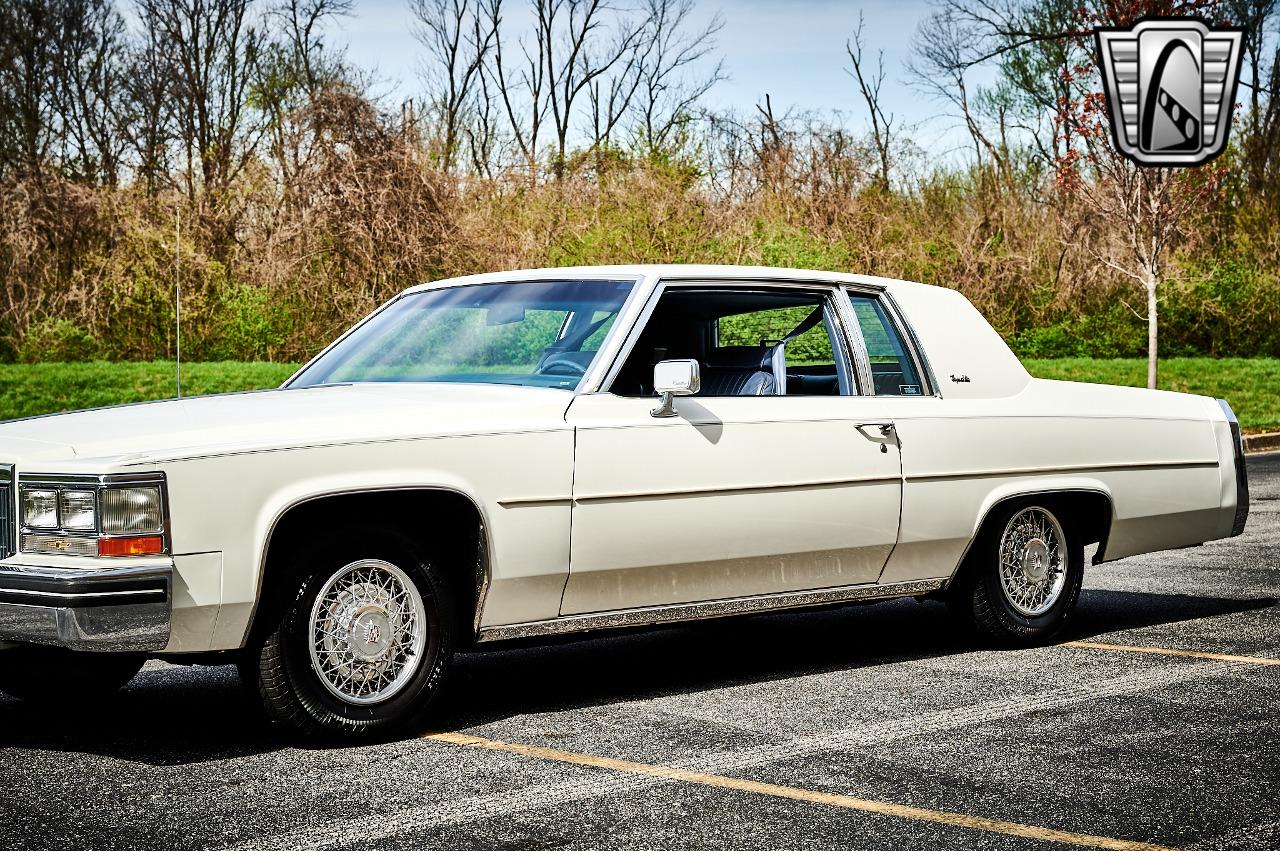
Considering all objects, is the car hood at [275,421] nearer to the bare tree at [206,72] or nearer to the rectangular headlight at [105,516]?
the rectangular headlight at [105,516]

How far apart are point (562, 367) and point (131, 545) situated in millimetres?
1845

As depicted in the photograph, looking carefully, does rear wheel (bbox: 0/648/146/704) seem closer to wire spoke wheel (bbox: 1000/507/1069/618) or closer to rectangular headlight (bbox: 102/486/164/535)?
rectangular headlight (bbox: 102/486/164/535)

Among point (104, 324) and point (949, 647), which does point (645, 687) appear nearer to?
point (949, 647)

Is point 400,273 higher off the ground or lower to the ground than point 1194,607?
higher

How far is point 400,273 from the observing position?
2414 centimetres

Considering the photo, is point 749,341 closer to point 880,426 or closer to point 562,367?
point 880,426

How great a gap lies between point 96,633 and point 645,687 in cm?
242

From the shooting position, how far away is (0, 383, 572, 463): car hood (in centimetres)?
504

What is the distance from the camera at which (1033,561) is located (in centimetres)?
743

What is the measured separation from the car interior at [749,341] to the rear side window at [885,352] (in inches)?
6.2

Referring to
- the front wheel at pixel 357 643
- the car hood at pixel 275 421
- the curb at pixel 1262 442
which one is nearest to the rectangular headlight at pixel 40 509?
the car hood at pixel 275 421

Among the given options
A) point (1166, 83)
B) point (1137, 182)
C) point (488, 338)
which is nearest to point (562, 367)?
point (488, 338)

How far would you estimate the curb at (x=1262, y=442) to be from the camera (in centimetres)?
2105

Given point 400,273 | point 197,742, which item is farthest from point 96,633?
point 400,273
